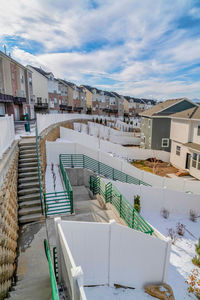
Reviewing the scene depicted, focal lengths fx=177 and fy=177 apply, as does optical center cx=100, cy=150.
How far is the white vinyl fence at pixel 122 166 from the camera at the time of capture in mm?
15008

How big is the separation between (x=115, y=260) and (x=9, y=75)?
108 ft

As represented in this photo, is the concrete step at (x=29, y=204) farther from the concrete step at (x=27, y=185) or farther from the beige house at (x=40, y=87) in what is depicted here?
the beige house at (x=40, y=87)

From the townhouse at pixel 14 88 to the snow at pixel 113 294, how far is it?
90.2 ft

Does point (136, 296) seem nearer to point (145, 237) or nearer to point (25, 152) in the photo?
point (145, 237)

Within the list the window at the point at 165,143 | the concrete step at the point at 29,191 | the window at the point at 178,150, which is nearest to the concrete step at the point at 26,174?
the concrete step at the point at 29,191

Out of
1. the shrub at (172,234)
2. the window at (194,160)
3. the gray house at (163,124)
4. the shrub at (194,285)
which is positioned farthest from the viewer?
the gray house at (163,124)

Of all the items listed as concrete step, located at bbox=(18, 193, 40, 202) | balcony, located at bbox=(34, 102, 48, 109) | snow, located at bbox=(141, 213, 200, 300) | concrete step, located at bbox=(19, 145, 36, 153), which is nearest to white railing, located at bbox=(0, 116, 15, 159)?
concrete step, located at bbox=(19, 145, 36, 153)

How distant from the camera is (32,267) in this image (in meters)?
5.62

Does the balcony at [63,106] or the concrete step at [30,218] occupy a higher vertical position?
the balcony at [63,106]

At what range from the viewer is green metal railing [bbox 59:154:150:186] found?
16438 mm

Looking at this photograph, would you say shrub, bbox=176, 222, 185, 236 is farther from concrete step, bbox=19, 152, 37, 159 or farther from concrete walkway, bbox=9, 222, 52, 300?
concrete step, bbox=19, 152, 37, 159

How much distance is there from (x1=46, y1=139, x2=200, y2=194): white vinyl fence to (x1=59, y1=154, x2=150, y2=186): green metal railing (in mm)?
555

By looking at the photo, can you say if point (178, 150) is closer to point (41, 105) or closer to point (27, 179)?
point (27, 179)

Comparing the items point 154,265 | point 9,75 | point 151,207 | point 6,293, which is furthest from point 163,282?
point 9,75
